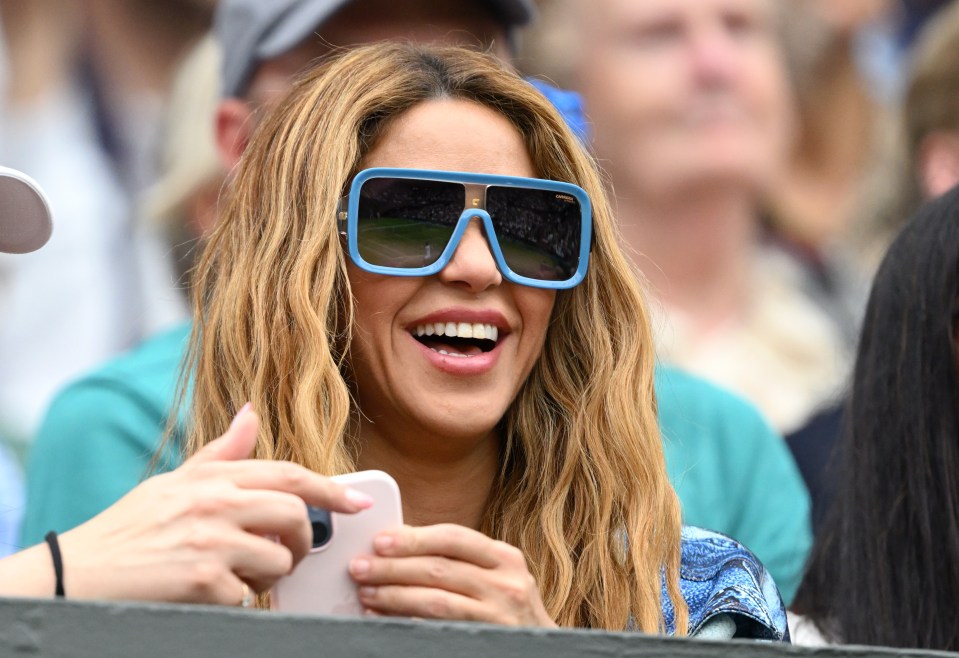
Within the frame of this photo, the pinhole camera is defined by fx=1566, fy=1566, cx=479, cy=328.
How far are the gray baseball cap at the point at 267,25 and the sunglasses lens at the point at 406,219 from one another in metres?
1.19

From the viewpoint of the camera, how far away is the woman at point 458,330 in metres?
2.13

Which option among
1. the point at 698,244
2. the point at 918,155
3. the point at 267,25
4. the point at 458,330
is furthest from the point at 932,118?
the point at 458,330

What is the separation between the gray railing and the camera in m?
1.36

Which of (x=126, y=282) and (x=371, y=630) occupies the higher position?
(x=126, y=282)

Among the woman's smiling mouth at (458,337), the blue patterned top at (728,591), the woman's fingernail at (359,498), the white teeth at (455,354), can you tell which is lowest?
the blue patterned top at (728,591)

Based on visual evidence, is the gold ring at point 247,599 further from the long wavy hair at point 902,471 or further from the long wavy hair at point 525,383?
the long wavy hair at point 902,471

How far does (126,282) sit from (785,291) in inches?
76.5

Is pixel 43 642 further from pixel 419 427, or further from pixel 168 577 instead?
pixel 419 427

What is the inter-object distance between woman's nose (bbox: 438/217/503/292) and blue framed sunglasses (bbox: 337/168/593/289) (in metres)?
0.01

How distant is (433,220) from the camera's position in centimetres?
212

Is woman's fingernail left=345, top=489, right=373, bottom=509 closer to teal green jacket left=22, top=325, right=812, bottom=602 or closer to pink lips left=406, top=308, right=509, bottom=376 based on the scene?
pink lips left=406, top=308, right=509, bottom=376

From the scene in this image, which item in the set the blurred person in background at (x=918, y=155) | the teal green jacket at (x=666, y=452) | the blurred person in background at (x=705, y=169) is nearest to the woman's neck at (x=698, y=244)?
the blurred person in background at (x=705, y=169)


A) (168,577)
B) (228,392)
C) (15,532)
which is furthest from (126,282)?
(168,577)

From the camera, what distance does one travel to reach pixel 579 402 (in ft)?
7.75
